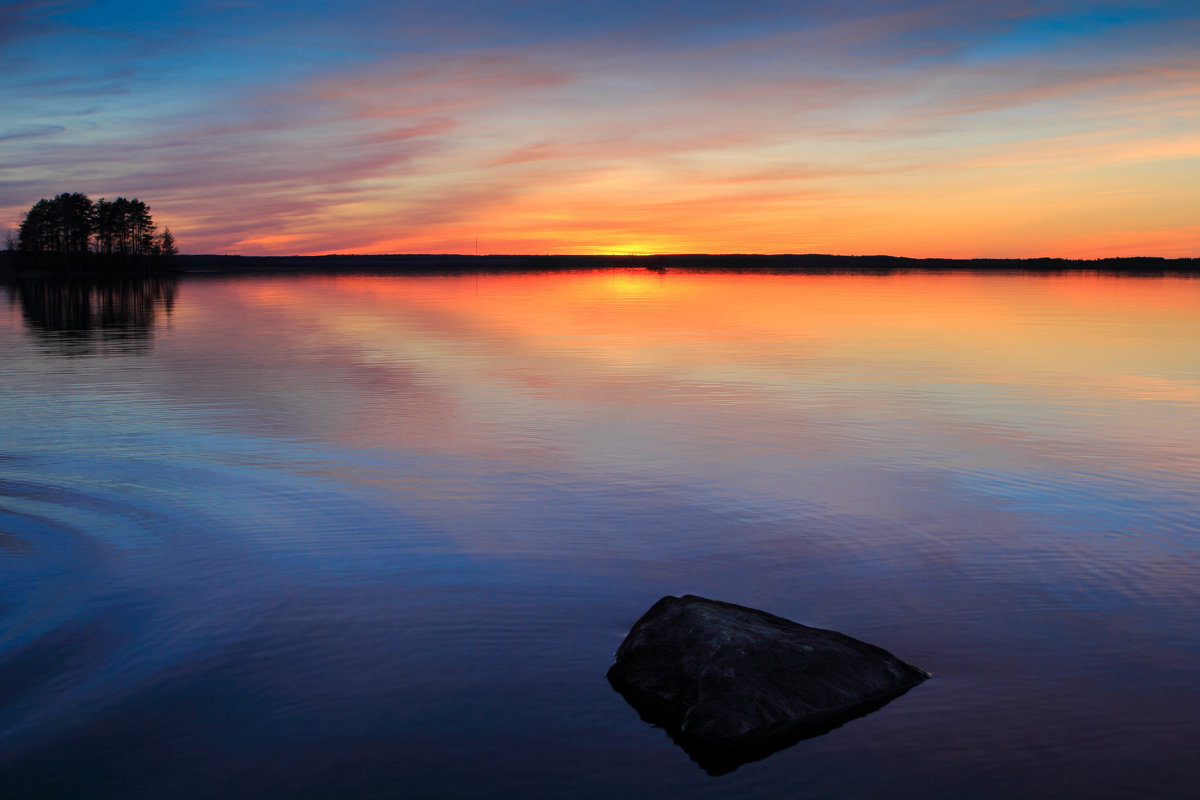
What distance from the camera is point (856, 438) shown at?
16.7 meters

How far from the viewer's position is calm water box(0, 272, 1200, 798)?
6.27 metres

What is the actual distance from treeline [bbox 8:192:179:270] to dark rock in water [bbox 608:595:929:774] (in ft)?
512

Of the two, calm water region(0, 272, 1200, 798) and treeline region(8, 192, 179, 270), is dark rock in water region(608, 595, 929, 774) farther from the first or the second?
treeline region(8, 192, 179, 270)

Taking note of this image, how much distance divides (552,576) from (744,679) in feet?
10.6

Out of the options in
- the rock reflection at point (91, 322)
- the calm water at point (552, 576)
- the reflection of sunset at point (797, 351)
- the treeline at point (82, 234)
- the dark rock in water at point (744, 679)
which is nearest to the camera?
the calm water at point (552, 576)

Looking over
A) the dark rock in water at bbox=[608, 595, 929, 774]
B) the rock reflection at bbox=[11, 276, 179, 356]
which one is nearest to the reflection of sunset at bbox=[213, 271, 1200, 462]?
the rock reflection at bbox=[11, 276, 179, 356]

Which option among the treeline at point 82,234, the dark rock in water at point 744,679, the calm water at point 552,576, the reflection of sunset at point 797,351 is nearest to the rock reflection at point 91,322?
the reflection of sunset at point 797,351

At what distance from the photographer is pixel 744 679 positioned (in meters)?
6.85

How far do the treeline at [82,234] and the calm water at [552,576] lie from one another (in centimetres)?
14142

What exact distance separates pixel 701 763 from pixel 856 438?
1143 centimetres

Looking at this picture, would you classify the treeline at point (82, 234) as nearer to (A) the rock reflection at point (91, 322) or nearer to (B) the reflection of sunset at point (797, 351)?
(A) the rock reflection at point (91, 322)

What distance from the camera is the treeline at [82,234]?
13988cm

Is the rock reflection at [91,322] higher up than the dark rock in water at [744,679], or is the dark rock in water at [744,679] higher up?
the rock reflection at [91,322]

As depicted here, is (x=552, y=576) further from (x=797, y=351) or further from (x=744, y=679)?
(x=797, y=351)
